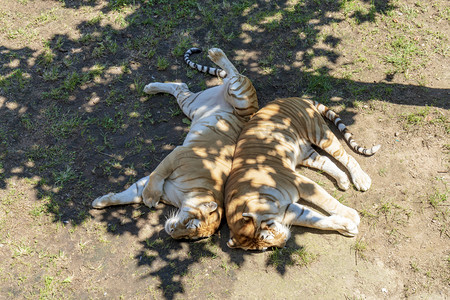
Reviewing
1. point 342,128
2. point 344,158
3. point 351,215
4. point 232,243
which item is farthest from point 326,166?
point 232,243

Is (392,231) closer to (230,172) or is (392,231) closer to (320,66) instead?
(230,172)

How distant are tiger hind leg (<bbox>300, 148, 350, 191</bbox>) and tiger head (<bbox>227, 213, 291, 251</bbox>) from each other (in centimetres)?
130

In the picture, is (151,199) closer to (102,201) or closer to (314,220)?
(102,201)

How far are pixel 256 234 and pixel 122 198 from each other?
1.83 meters

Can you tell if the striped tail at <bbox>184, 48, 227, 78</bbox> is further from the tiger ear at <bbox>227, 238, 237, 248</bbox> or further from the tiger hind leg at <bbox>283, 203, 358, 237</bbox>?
the tiger ear at <bbox>227, 238, 237, 248</bbox>

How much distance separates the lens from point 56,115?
6082 millimetres

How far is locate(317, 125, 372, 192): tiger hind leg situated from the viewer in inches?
208

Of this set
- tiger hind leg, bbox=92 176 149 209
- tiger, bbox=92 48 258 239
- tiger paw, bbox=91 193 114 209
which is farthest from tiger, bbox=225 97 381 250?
tiger paw, bbox=91 193 114 209

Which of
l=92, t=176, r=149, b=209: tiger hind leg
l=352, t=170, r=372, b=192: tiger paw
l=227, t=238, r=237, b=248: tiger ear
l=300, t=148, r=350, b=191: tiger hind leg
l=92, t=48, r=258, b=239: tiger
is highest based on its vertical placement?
l=92, t=48, r=258, b=239: tiger

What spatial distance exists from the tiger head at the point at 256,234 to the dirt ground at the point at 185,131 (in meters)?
0.37

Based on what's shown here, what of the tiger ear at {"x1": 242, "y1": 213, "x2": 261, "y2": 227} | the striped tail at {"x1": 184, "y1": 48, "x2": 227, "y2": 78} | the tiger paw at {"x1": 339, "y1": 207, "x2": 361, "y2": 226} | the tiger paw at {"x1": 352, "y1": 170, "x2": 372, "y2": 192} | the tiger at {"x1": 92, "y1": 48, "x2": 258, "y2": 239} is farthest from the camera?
the striped tail at {"x1": 184, "y1": 48, "x2": 227, "y2": 78}

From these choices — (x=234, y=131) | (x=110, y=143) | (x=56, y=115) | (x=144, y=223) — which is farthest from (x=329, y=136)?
(x=56, y=115)

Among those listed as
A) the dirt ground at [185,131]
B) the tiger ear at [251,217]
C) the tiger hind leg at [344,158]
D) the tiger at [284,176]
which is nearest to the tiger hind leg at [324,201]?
the tiger at [284,176]

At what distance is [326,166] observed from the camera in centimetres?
543
